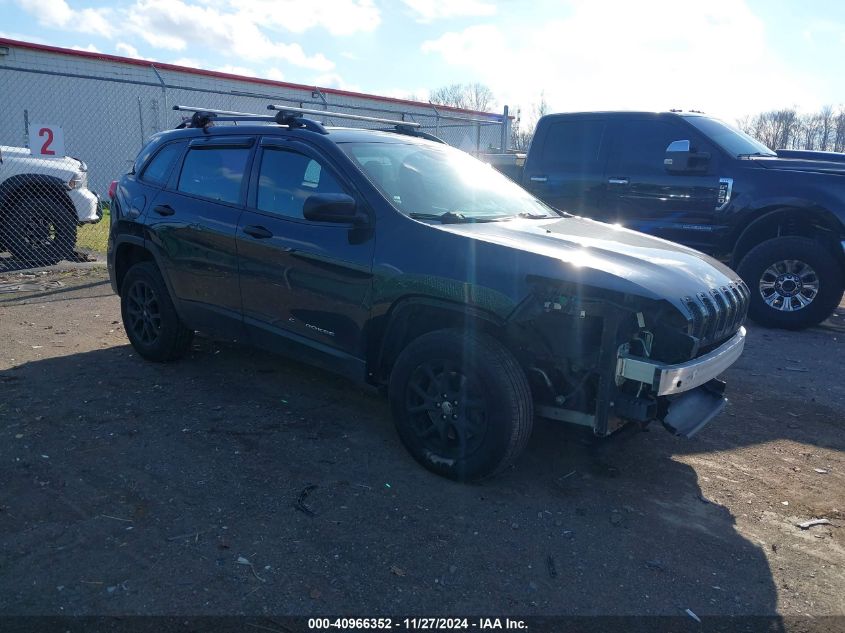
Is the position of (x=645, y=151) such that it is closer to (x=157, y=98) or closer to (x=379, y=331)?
(x=379, y=331)

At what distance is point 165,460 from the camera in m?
3.89

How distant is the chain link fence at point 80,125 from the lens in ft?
30.8

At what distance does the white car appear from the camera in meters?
9.07

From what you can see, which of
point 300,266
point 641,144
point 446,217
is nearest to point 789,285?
point 641,144

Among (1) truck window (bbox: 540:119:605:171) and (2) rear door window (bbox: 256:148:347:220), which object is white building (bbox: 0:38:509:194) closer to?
(1) truck window (bbox: 540:119:605:171)

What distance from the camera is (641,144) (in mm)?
7652

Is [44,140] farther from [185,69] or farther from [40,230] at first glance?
[185,69]

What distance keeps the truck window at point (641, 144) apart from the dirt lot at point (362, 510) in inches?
128

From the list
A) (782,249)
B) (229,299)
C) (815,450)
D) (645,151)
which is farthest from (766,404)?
(229,299)

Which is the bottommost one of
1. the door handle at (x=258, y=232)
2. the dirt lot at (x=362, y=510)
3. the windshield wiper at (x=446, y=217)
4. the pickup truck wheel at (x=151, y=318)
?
the dirt lot at (x=362, y=510)

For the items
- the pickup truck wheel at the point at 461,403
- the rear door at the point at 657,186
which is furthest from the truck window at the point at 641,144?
the pickup truck wheel at the point at 461,403

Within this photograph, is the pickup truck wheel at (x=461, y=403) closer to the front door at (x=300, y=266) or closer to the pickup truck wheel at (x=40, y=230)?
the front door at (x=300, y=266)

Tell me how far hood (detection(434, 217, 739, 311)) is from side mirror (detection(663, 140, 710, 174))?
10.2 ft

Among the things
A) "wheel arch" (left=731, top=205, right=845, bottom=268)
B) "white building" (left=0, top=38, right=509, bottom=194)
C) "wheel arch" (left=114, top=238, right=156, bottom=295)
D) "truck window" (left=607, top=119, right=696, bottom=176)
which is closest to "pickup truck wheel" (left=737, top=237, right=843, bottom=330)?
"wheel arch" (left=731, top=205, right=845, bottom=268)
